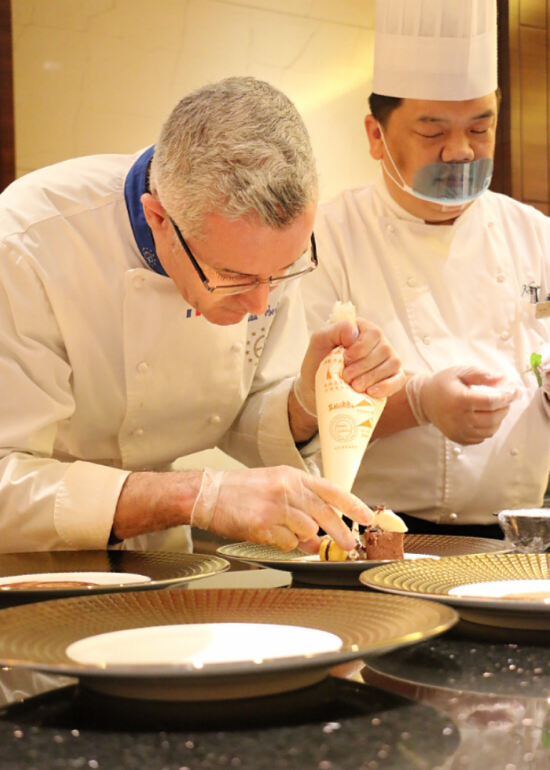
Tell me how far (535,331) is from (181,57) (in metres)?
2.19

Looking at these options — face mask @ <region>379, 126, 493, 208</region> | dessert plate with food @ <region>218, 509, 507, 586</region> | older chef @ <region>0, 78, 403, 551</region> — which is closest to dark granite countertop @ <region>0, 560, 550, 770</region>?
dessert plate with food @ <region>218, 509, 507, 586</region>

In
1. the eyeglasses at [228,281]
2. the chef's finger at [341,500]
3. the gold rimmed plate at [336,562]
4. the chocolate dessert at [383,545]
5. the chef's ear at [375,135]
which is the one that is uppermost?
the chef's ear at [375,135]

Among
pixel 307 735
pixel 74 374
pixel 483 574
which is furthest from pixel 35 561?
pixel 307 735

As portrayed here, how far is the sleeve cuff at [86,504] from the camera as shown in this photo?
1.36m

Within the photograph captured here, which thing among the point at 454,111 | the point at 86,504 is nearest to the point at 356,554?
the point at 86,504

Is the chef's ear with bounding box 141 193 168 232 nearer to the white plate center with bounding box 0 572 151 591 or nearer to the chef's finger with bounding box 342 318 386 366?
the chef's finger with bounding box 342 318 386 366

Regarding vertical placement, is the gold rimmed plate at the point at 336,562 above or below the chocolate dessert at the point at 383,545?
below

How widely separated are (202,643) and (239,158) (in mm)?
801

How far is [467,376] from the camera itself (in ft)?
6.54

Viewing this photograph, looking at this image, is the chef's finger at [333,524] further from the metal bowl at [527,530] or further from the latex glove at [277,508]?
the metal bowl at [527,530]

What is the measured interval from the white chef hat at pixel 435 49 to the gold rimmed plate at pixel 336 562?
1.38 meters

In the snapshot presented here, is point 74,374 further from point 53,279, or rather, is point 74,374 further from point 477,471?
point 477,471

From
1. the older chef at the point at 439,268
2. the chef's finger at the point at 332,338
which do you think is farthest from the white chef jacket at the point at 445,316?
the chef's finger at the point at 332,338

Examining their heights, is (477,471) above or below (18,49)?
below
